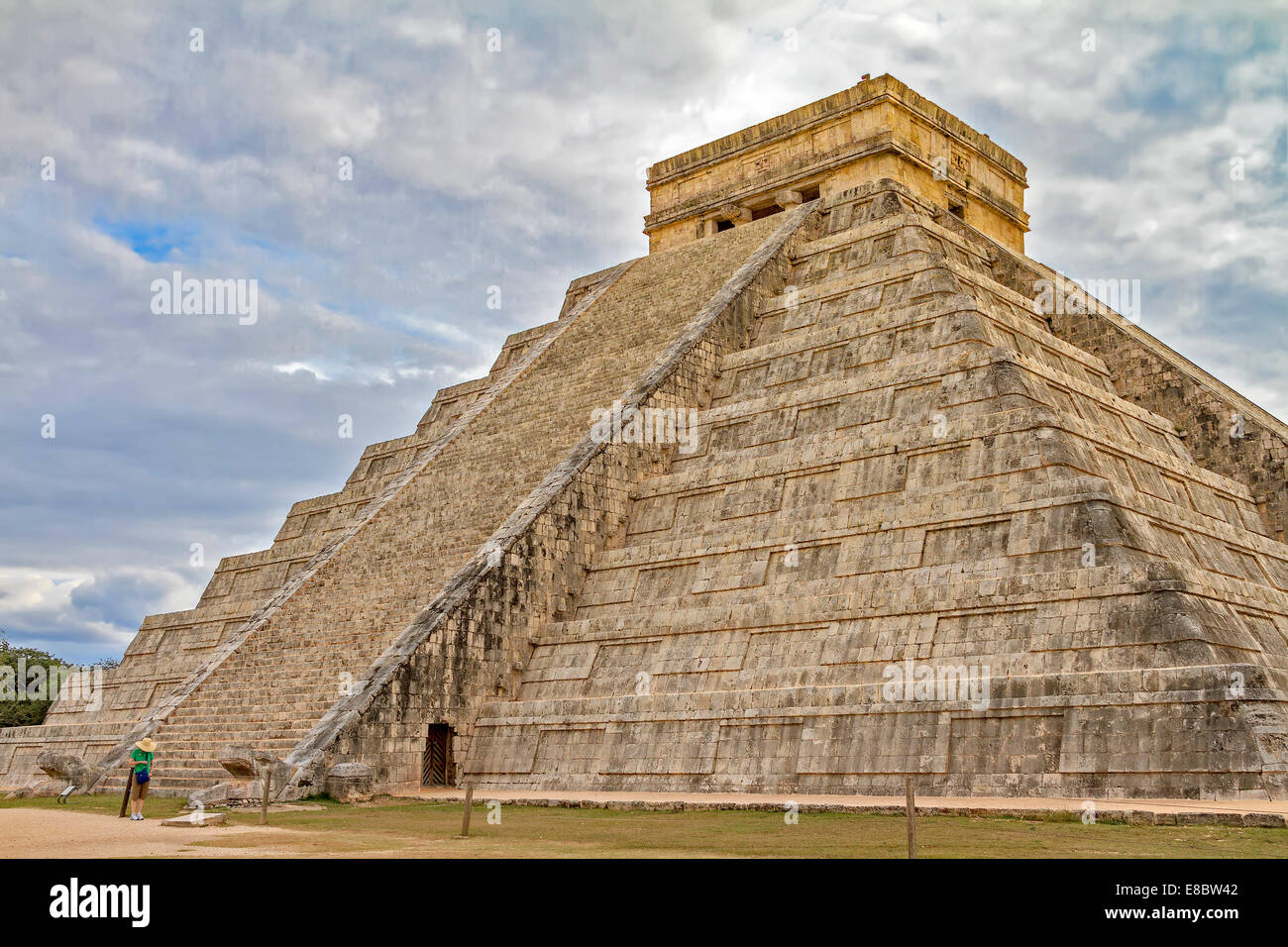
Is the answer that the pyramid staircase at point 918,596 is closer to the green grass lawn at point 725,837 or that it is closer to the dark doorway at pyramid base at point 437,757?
the dark doorway at pyramid base at point 437,757

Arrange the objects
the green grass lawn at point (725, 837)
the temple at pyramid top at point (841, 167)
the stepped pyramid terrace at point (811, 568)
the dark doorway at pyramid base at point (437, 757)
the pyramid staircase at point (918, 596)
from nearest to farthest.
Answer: the green grass lawn at point (725, 837) → the pyramid staircase at point (918, 596) → the stepped pyramid terrace at point (811, 568) → the dark doorway at pyramid base at point (437, 757) → the temple at pyramid top at point (841, 167)

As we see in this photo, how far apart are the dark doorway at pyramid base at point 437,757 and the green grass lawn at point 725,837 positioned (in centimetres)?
330

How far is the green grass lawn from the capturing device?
8.64 m

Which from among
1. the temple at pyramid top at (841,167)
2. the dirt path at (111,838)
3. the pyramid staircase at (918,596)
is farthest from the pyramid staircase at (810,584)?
the dirt path at (111,838)

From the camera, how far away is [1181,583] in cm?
1248

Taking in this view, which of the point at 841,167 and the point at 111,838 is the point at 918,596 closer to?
Answer: the point at 111,838

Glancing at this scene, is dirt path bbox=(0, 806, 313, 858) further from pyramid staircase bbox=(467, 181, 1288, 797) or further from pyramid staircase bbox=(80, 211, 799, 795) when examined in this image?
pyramid staircase bbox=(467, 181, 1288, 797)

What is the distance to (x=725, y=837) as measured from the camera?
32.8ft

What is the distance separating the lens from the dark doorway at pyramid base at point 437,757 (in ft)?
53.2

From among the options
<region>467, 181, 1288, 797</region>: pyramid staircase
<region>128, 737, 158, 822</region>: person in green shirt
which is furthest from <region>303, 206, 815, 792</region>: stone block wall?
<region>128, 737, 158, 822</region>: person in green shirt

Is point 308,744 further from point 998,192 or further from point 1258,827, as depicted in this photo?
point 998,192

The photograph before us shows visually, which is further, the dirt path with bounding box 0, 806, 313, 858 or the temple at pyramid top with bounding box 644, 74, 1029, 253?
the temple at pyramid top with bounding box 644, 74, 1029, 253

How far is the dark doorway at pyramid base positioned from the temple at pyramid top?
45.8 feet
